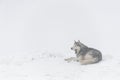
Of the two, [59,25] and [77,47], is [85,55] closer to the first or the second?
[77,47]

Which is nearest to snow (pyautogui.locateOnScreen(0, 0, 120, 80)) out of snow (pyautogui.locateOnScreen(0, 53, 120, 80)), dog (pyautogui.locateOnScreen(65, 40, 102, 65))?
snow (pyautogui.locateOnScreen(0, 53, 120, 80))

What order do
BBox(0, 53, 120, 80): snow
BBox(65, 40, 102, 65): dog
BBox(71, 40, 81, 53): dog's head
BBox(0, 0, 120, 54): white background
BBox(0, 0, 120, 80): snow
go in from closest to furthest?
BBox(0, 53, 120, 80): snow → BBox(65, 40, 102, 65): dog → BBox(0, 0, 120, 80): snow → BBox(71, 40, 81, 53): dog's head → BBox(0, 0, 120, 54): white background

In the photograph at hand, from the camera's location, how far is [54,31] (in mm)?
12758

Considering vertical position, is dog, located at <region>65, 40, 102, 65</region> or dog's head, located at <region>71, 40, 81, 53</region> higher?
dog's head, located at <region>71, 40, 81, 53</region>

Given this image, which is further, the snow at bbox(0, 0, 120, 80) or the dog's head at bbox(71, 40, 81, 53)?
the dog's head at bbox(71, 40, 81, 53)

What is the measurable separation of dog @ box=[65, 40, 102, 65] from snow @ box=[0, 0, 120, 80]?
0.57ft

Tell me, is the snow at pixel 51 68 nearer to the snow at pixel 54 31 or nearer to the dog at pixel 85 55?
the snow at pixel 54 31

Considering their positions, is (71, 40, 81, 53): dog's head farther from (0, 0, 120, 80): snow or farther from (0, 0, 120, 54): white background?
(0, 0, 120, 54): white background

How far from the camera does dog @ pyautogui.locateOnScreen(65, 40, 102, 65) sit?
34.4 ft

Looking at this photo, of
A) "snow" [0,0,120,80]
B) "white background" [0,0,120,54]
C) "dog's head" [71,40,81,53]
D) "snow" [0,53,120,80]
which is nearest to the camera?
"snow" [0,53,120,80]

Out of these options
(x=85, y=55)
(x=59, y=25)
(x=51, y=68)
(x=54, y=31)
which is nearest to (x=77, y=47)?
(x=85, y=55)

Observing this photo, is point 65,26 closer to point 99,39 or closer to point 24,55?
point 99,39

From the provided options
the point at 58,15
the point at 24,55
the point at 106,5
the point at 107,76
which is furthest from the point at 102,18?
the point at 107,76

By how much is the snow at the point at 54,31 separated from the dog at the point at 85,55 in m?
0.17
